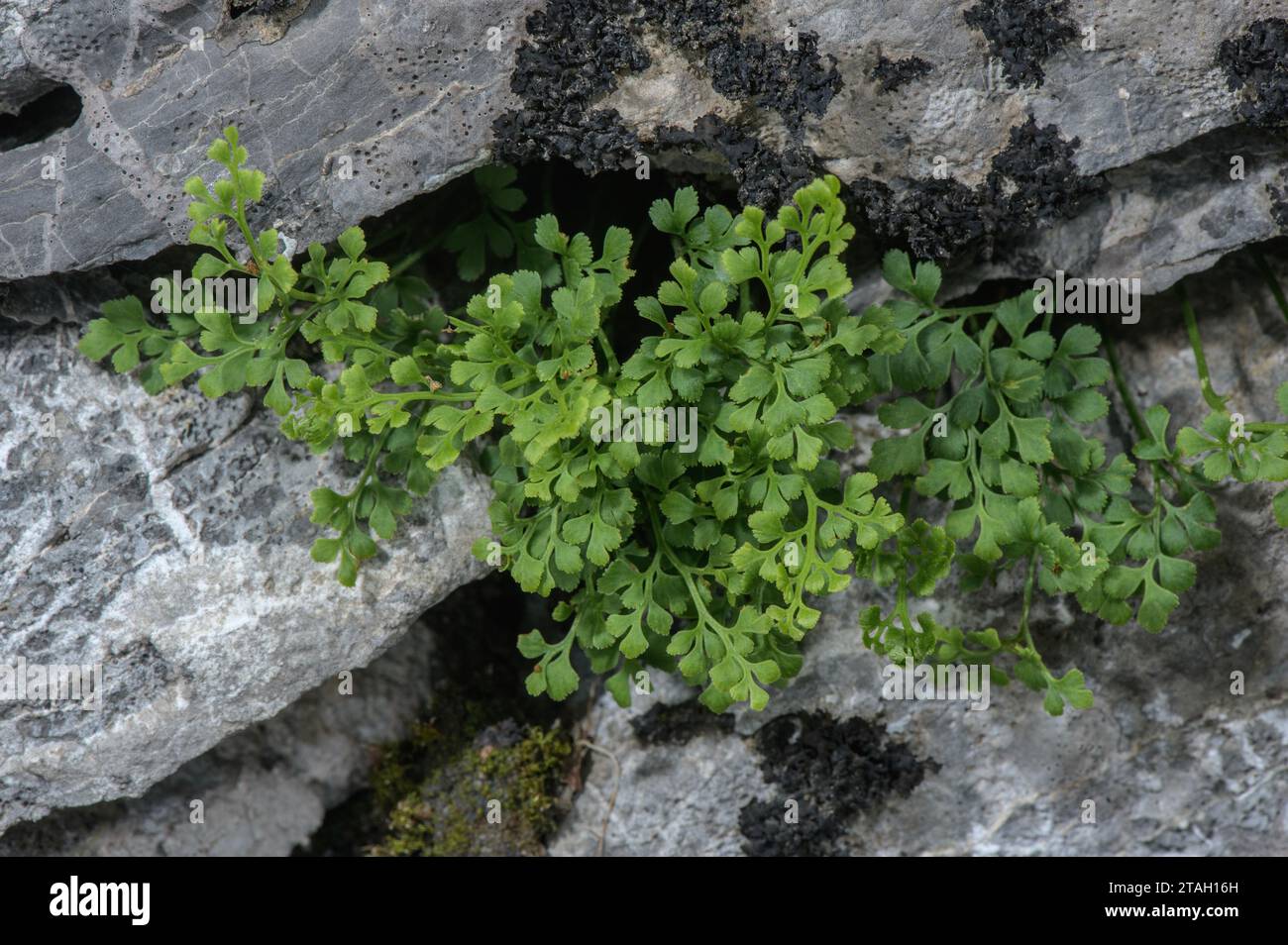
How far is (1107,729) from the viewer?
15.9ft

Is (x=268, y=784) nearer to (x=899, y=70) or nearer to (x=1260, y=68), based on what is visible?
(x=899, y=70)

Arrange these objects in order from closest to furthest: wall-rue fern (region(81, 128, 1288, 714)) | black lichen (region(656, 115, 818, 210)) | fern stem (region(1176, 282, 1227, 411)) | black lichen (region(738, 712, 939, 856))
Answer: wall-rue fern (region(81, 128, 1288, 714)) → black lichen (region(656, 115, 818, 210)) → fern stem (region(1176, 282, 1227, 411)) → black lichen (region(738, 712, 939, 856))

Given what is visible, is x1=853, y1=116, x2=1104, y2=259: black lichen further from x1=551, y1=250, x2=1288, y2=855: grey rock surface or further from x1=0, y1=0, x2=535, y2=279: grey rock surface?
x1=0, y1=0, x2=535, y2=279: grey rock surface

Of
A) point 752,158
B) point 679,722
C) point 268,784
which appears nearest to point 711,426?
point 752,158

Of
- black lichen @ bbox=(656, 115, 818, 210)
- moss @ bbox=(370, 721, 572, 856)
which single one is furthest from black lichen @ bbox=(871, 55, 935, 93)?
moss @ bbox=(370, 721, 572, 856)

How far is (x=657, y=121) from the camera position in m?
4.05

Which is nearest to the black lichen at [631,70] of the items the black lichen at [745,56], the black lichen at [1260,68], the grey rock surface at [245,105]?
the black lichen at [745,56]

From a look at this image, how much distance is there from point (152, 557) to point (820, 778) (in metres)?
2.94

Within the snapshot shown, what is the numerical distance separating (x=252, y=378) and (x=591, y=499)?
1300 millimetres

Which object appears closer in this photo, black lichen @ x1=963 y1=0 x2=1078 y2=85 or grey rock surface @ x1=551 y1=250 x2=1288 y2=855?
black lichen @ x1=963 y1=0 x2=1078 y2=85

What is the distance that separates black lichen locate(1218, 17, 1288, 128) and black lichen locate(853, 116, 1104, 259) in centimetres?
53

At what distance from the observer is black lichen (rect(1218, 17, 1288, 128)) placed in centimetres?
380

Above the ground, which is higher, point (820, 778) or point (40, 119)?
point (40, 119)

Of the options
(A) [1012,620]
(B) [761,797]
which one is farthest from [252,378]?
(A) [1012,620]
